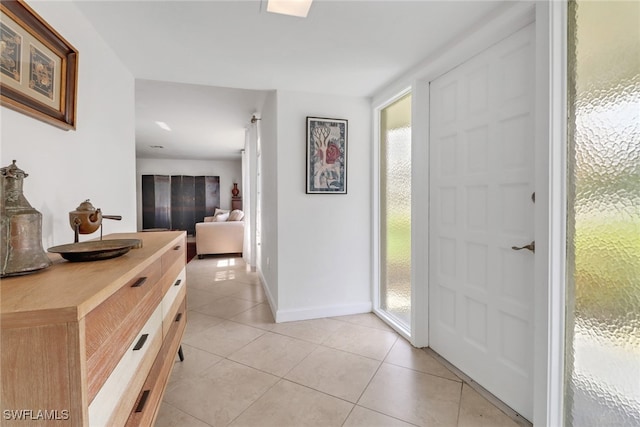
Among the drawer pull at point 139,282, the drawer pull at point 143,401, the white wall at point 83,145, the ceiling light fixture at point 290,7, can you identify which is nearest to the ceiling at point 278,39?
the ceiling light fixture at point 290,7

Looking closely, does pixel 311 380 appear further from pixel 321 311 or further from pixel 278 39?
pixel 278 39

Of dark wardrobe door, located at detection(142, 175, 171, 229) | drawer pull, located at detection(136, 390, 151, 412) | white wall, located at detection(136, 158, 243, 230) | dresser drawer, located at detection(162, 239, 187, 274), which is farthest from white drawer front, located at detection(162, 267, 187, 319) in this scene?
dark wardrobe door, located at detection(142, 175, 171, 229)

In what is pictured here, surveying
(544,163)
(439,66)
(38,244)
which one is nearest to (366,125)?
(439,66)

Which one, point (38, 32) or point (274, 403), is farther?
point (274, 403)

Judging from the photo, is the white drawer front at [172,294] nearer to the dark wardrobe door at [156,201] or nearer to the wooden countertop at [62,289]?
the wooden countertop at [62,289]

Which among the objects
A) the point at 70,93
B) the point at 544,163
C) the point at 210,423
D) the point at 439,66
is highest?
the point at 439,66

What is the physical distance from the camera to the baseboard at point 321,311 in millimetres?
2811

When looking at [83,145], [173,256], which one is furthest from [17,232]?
[83,145]

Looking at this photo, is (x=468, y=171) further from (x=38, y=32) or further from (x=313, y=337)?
(x=38, y=32)

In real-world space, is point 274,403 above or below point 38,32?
below

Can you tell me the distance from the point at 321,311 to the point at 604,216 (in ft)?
7.42

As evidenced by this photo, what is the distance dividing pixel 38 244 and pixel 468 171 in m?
2.11

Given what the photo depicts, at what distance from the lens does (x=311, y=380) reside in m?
1.91

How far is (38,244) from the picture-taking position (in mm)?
888
